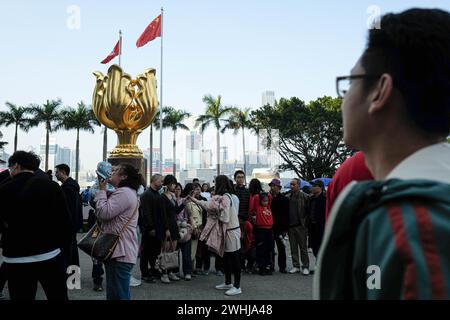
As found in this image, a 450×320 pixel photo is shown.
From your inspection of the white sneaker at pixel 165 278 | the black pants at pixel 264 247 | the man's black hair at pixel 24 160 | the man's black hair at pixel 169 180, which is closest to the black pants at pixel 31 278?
the man's black hair at pixel 24 160

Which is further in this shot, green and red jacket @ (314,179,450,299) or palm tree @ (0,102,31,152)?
palm tree @ (0,102,31,152)

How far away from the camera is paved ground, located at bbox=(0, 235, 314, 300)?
5613mm

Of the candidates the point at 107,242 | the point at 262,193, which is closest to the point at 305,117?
the point at 262,193

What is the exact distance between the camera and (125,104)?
13.9 meters

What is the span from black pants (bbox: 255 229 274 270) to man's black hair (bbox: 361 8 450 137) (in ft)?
22.7

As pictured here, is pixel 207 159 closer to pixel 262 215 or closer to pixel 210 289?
pixel 262 215

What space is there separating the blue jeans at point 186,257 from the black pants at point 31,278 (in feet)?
12.6

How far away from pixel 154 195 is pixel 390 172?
5.82 meters

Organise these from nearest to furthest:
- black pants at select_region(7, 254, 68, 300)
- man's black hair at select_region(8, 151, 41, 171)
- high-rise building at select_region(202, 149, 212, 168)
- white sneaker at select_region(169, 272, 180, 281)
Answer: black pants at select_region(7, 254, 68, 300), man's black hair at select_region(8, 151, 41, 171), white sneaker at select_region(169, 272, 180, 281), high-rise building at select_region(202, 149, 212, 168)

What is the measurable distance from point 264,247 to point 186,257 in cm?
151

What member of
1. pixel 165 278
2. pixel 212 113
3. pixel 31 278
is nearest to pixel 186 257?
pixel 165 278

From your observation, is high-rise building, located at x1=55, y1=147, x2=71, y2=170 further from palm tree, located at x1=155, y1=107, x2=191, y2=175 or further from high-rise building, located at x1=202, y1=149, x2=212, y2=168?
palm tree, located at x1=155, y1=107, x2=191, y2=175

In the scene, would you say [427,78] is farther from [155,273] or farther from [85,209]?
[85,209]

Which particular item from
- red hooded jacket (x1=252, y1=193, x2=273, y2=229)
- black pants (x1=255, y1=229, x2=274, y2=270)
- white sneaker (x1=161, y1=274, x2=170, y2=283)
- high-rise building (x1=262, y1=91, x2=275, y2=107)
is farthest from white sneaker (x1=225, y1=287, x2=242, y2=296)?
high-rise building (x1=262, y1=91, x2=275, y2=107)
